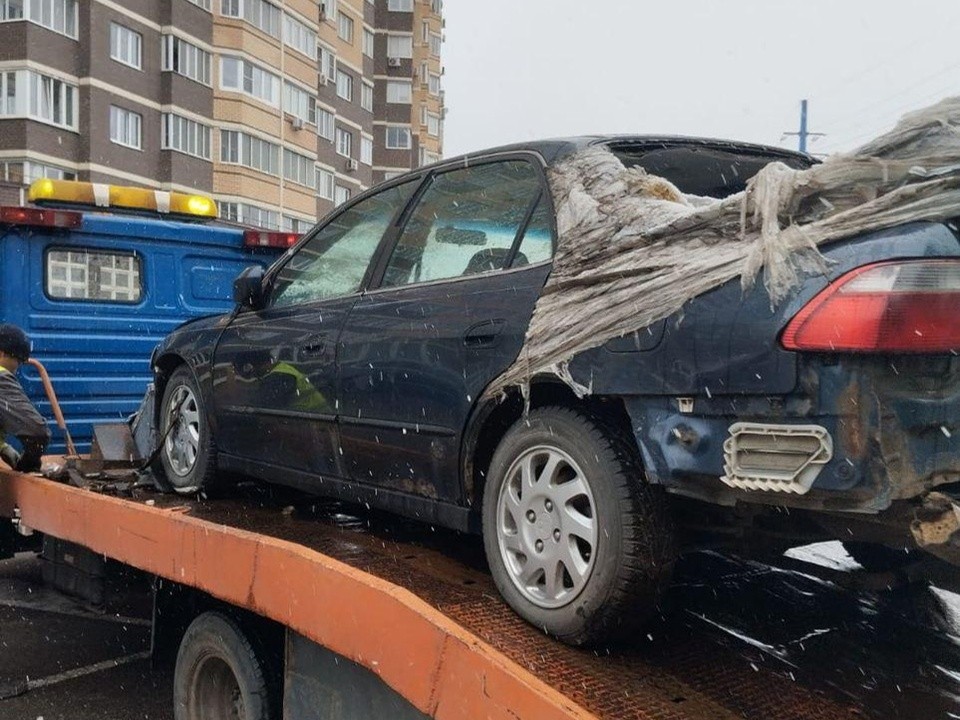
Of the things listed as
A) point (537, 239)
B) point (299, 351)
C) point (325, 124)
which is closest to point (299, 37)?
point (325, 124)

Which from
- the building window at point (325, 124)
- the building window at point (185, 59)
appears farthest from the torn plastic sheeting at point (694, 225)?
the building window at point (325, 124)

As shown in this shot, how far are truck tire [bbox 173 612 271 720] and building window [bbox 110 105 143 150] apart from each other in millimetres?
30519

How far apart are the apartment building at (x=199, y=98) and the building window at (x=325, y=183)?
5cm

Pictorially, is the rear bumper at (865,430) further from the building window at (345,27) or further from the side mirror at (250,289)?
the building window at (345,27)

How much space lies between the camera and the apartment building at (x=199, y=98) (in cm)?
2838

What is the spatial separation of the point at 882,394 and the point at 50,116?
103 feet

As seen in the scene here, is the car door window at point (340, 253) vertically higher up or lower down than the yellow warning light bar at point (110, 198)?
lower down

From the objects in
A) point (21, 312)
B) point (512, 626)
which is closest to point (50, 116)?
point (21, 312)

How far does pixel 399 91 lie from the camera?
186 ft

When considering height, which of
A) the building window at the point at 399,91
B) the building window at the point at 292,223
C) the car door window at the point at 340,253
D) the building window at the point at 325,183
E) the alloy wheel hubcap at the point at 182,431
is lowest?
the alloy wheel hubcap at the point at 182,431

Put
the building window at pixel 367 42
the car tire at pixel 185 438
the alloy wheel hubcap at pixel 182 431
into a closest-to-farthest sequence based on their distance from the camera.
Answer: the car tire at pixel 185 438 < the alloy wheel hubcap at pixel 182 431 < the building window at pixel 367 42

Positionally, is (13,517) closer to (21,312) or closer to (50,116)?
(21,312)

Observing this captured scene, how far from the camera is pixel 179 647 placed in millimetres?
3887

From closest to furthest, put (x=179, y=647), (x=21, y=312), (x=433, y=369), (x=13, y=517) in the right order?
(x=433, y=369) → (x=179, y=647) → (x=13, y=517) → (x=21, y=312)
